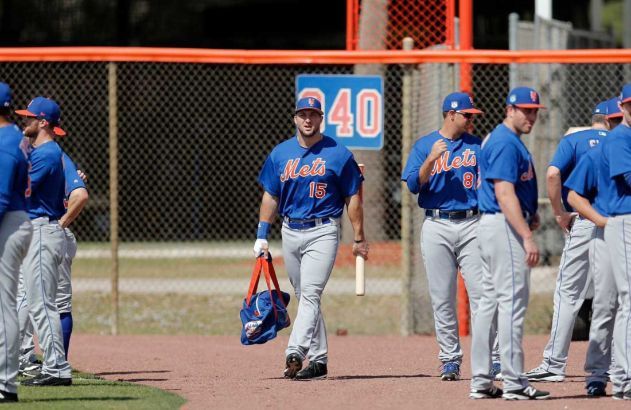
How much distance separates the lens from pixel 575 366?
420 inches

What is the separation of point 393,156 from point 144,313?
655 centimetres

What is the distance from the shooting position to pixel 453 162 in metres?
9.76

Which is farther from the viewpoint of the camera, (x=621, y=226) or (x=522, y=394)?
A: (x=522, y=394)

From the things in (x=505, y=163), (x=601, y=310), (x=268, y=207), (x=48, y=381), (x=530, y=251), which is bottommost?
(x=48, y=381)

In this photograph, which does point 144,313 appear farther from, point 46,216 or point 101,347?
point 46,216

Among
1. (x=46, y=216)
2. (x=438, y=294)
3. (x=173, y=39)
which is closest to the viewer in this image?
(x=46, y=216)

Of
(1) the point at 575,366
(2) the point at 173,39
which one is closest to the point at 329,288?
(1) the point at 575,366

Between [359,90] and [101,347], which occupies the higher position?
[359,90]

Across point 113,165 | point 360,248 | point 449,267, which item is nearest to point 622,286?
point 449,267

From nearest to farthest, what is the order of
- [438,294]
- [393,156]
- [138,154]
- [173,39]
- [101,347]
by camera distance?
[438,294], [101,347], [393,156], [138,154], [173,39]

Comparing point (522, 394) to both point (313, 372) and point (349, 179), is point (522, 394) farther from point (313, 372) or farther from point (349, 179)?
point (349, 179)

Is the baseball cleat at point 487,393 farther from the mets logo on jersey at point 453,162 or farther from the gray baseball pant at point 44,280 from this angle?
the gray baseball pant at point 44,280

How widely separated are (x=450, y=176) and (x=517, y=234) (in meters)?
1.50

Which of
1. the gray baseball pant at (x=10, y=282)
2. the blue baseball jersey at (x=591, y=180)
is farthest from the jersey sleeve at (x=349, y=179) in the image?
the gray baseball pant at (x=10, y=282)
